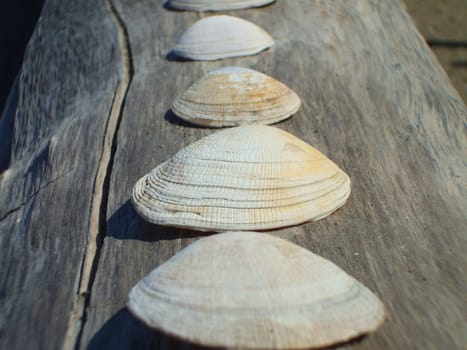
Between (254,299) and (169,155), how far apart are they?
1.14 metres

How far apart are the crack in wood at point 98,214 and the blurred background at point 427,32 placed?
153 inches

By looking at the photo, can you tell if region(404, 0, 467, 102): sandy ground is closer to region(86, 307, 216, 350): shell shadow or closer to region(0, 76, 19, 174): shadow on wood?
region(0, 76, 19, 174): shadow on wood

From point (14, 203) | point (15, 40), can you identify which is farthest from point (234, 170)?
point (15, 40)

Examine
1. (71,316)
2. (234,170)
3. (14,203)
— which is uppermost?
(234,170)

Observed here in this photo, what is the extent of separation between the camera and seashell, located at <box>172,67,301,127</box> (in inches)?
99.8

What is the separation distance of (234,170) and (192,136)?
0.56 m

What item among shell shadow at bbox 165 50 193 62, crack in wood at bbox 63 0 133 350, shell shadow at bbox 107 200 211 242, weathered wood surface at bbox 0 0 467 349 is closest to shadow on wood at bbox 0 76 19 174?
weathered wood surface at bbox 0 0 467 349

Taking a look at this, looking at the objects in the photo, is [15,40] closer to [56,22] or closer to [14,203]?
[56,22]

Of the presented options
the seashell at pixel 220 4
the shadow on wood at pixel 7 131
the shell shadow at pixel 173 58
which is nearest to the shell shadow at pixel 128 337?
the shell shadow at pixel 173 58

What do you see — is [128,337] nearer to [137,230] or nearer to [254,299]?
[254,299]

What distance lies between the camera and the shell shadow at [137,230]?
1.88 meters

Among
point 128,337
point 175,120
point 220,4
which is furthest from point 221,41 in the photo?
point 128,337

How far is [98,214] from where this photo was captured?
6.75 ft

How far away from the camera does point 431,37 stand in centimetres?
789
